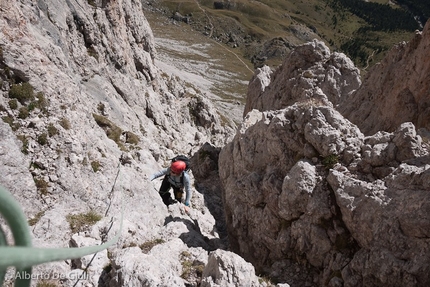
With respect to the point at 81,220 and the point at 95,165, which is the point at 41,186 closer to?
the point at 81,220

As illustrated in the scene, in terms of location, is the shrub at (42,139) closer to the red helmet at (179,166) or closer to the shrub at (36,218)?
the shrub at (36,218)

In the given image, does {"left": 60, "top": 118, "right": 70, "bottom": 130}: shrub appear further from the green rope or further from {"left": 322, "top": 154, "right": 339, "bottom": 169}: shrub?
the green rope

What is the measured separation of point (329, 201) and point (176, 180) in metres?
9.70

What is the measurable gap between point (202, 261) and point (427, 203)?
32.4ft

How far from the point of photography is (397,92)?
28781mm

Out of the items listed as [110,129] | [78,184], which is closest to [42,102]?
[78,184]

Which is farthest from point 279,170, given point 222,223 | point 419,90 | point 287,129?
point 419,90

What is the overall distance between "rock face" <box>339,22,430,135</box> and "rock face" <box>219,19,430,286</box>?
5554mm

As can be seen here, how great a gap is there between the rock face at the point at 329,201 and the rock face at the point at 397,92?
5554 millimetres

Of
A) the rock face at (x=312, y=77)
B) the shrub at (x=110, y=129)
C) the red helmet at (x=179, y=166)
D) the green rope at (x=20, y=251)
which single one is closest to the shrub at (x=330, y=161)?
the red helmet at (x=179, y=166)

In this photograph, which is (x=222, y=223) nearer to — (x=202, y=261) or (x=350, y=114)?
(x=202, y=261)

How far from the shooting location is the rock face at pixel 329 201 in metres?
13.8

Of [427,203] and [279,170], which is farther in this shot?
[279,170]

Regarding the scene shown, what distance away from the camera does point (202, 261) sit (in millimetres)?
13570
